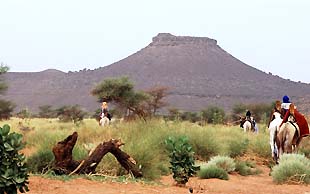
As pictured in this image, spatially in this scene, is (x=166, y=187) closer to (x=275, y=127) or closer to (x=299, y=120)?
(x=299, y=120)

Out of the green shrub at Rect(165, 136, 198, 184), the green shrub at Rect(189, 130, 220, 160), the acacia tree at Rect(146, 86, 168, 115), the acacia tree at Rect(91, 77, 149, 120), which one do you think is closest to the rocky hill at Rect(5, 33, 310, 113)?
the acacia tree at Rect(146, 86, 168, 115)

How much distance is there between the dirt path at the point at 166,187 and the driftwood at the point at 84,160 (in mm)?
697

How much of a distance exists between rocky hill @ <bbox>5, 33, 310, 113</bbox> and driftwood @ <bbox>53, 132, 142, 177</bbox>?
176ft

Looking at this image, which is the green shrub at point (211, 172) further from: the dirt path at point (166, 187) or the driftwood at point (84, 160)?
the driftwood at point (84, 160)

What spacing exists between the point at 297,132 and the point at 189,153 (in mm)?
4821

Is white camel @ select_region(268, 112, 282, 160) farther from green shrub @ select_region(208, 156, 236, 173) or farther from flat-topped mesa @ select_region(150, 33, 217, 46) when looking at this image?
flat-topped mesa @ select_region(150, 33, 217, 46)

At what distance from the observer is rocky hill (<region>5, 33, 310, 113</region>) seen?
71562 mm

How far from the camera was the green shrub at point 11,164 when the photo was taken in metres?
6.14

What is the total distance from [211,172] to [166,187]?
282 centimetres

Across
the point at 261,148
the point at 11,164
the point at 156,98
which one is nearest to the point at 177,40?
the point at 156,98

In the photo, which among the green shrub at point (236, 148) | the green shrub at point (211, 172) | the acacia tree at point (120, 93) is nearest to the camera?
the green shrub at point (211, 172)

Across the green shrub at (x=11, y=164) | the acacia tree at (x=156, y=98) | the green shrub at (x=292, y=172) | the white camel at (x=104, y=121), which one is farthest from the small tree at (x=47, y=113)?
the green shrub at (x=11, y=164)

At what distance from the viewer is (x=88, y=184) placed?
962cm

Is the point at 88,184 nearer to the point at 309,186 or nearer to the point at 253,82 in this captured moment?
the point at 309,186
